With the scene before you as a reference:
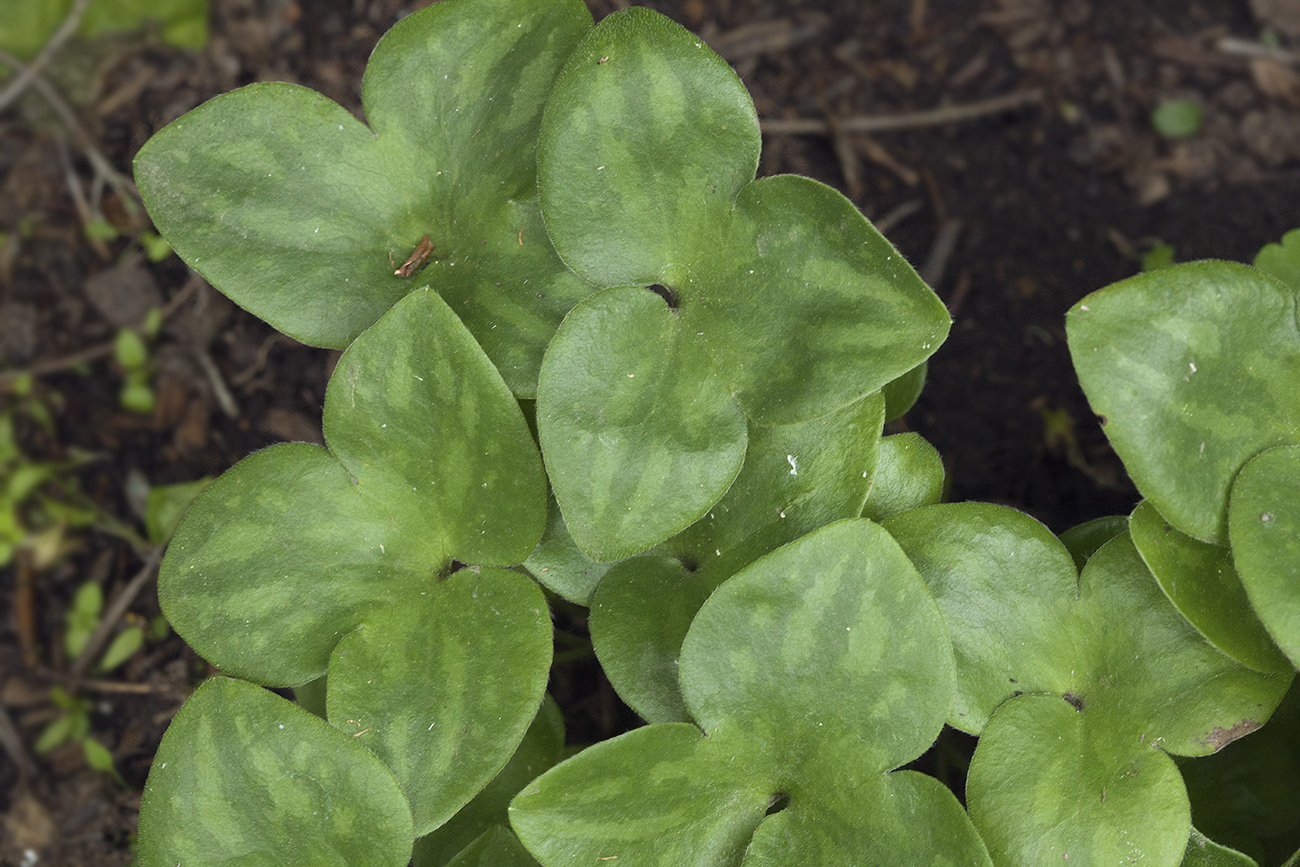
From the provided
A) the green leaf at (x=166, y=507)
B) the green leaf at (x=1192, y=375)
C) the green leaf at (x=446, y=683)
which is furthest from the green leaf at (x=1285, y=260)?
the green leaf at (x=166, y=507)

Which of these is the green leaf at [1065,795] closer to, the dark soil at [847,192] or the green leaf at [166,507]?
the dark soil at [847,192]

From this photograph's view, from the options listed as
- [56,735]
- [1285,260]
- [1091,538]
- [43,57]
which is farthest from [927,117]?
[56,735]

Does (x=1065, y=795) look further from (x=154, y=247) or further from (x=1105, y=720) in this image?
(x=154, y=247)

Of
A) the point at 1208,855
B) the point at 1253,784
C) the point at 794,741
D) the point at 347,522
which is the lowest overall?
the point at 1253,784

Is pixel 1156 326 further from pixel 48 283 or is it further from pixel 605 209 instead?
pixel 48 283

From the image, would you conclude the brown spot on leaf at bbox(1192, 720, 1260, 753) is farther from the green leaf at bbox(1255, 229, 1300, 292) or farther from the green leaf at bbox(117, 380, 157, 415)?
the green leaf at bbox(117, 380, 157, 415)

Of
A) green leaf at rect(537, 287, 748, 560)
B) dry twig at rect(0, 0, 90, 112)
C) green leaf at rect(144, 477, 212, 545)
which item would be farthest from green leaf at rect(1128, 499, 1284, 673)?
dry twig at rect(0, 0, 90, 112)
